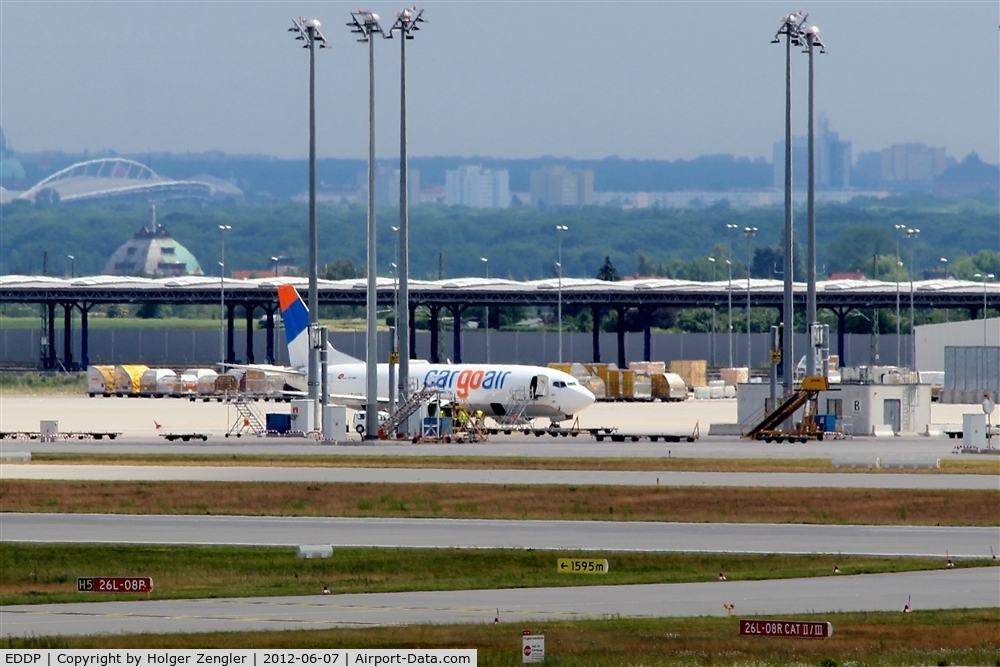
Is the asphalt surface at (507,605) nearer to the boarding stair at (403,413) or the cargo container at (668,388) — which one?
the boarding stair at (403,413)

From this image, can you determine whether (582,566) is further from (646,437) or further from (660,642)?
(646,437)

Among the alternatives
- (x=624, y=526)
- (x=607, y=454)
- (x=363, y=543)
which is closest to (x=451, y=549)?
(x=363, y=543)

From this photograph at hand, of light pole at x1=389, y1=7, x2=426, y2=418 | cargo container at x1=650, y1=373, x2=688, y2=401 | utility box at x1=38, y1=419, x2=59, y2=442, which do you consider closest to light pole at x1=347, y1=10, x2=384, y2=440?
light pole at x1=389, y1=7, x2=426, y2=418

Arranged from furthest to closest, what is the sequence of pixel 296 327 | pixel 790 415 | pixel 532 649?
pixel 296 327 → pixel 790 415 → pixel 532 649

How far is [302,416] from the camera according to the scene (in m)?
83.0

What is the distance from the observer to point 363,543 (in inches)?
1490

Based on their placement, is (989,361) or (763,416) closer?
(763,416)

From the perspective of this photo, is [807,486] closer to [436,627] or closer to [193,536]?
[193,536]

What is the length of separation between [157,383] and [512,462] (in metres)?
83.5

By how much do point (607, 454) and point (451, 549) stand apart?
31.6 m

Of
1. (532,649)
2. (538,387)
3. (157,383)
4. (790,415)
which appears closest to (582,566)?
(532,649)

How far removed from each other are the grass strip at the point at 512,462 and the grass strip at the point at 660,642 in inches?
1206

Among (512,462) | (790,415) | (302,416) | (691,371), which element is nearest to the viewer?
(512,462)

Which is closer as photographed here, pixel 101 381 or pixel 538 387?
pixel 538 387
